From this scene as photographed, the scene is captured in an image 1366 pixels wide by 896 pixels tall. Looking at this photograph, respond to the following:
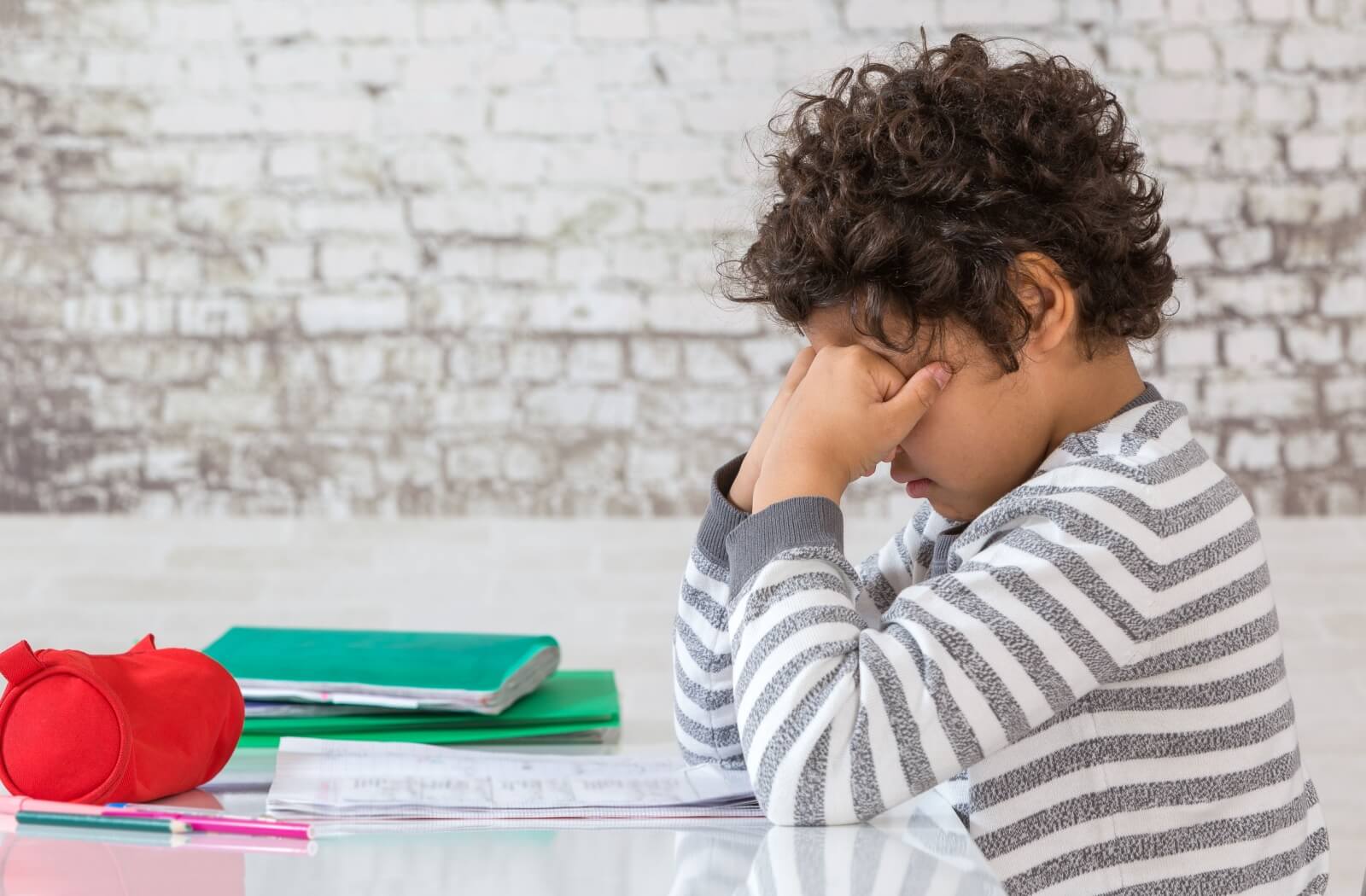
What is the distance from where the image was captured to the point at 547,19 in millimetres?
3312

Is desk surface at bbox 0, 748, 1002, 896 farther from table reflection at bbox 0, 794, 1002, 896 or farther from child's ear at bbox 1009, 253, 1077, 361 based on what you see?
child's ear at bbox 1009, 253, 1077, 361

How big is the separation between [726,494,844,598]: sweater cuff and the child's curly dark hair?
0.13 m

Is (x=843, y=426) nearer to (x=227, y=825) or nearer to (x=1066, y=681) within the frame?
(x=1066, y=681)

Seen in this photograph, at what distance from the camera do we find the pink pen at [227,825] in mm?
655

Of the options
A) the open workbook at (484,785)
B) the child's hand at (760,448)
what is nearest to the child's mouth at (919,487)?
the child's hand at (760,448)

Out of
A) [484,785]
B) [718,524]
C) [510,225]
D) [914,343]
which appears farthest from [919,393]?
[510,225]

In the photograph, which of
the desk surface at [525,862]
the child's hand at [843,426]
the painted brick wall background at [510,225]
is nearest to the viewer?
the desk surface at [525,862]

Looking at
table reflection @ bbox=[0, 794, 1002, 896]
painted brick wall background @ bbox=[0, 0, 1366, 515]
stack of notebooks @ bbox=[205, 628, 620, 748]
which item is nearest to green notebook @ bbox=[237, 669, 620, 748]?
stack of notebooks @ bbox=[205, 628, 620, 748]

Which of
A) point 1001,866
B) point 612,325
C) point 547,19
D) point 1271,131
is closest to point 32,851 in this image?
point 1001,866

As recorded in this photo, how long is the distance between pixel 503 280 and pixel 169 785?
265 centimetres

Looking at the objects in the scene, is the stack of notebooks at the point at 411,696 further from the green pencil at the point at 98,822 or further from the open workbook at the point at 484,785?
the green pencil at the point at 98,822

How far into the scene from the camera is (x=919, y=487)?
933mm

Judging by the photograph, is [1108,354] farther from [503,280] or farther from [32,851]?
[503,280]

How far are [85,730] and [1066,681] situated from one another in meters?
0.50
